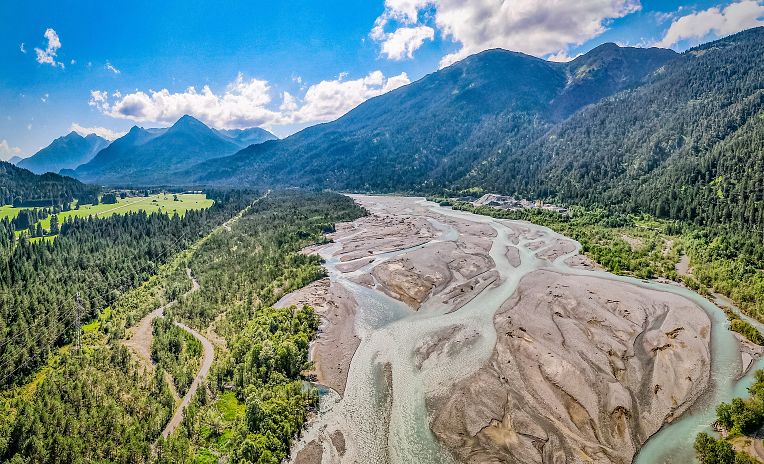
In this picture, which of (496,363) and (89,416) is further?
(496,363)

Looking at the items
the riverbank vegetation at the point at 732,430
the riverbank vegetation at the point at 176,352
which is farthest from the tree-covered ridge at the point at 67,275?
the riverbank vegetation at the point at 732,430

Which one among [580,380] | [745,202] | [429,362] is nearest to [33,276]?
[429,362]

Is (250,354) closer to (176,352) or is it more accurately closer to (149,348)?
(176,352)

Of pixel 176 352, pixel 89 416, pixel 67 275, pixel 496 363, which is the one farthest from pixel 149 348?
pixel 496 363

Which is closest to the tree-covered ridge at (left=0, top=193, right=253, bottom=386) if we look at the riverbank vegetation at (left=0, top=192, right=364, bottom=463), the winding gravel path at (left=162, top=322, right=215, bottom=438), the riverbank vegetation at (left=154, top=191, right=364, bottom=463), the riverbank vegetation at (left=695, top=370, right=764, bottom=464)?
the riverbank vegetation at (left=0, top=192, right=364, bottom=463)

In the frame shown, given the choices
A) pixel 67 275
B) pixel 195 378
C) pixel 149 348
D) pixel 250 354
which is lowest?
Answer: pixel 195 378

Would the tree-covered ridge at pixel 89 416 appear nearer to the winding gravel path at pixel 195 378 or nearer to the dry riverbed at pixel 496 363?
the winding gravel path at pixel 195 378

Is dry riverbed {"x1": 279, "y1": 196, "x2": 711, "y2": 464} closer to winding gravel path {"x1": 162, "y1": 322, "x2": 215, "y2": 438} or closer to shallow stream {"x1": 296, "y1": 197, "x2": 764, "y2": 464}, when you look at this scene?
shallow stream {"x1": 296, "y1": 197, "x2": 764, "y2": 464}
